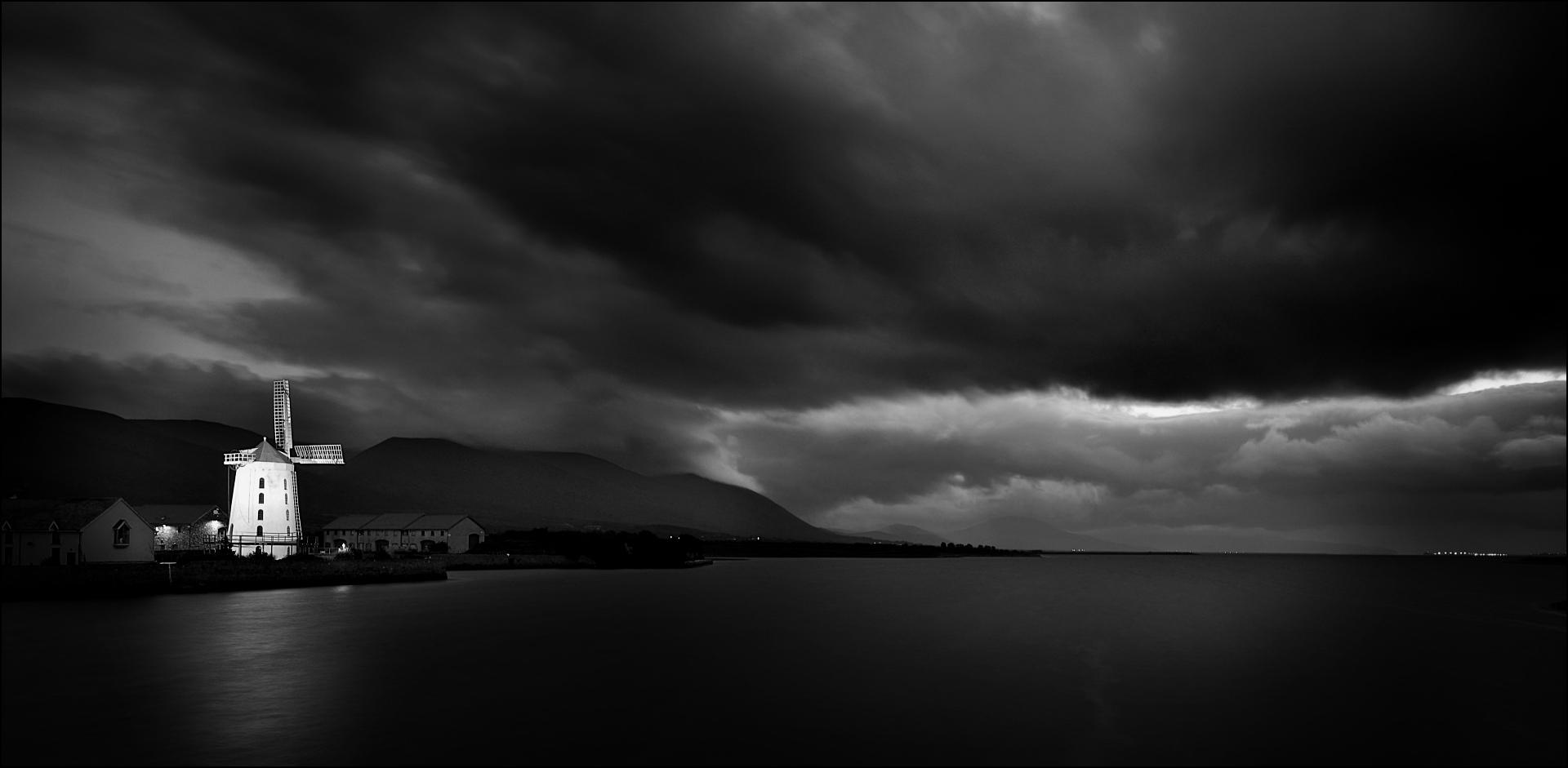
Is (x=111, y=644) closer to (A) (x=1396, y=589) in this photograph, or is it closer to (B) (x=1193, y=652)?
(B) (x=1193, y=652)

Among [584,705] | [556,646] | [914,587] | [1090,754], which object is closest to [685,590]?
[914,587]

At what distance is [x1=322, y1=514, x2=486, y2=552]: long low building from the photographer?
141 metres

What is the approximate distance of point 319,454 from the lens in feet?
443

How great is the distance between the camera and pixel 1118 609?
271 ft

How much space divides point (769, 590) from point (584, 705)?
223 feet

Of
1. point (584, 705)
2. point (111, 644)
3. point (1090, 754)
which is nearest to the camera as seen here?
point (1090, 754)

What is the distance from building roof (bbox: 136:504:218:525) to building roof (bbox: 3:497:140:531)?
1201 inches

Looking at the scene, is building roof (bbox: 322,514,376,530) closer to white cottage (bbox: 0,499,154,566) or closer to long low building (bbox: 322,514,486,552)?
long low building (bbox: 322,514,486,552)

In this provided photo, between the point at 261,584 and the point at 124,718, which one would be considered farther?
the point at 261,584

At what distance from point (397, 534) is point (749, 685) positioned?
11940 centimetres

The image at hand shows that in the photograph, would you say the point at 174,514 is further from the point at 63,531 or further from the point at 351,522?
the point at 63,531

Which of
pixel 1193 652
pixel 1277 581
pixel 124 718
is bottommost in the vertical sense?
pixel 1277 581

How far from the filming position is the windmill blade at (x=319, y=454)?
13438 centimetres

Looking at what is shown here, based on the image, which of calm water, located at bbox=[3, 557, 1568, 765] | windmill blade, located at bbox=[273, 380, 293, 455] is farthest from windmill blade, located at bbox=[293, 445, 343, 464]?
calm water, located at bbox=[3, 557, 1568, 765]
